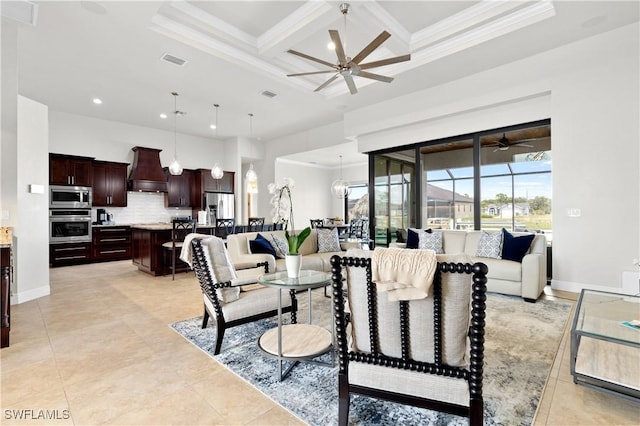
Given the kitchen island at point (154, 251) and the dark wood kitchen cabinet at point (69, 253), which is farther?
the dark wood kitchen cabinet at point (69, 253)

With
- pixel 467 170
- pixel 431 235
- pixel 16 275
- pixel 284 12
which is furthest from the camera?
pixel 467 170

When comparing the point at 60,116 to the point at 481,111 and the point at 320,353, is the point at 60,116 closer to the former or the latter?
the point at 320,353

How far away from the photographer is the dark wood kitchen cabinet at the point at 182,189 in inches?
321

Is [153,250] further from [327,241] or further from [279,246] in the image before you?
[327,241]

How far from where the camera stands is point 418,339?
1.38m

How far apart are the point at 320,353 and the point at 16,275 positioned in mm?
4270

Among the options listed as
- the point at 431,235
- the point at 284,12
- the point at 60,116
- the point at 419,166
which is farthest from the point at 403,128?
the point at 60,116

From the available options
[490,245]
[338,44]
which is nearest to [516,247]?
[490,245]

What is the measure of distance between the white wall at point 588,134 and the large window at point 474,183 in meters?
1.00

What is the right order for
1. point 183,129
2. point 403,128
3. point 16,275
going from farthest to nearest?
1. point 183,129
2. point 403,128
3. point 16,275

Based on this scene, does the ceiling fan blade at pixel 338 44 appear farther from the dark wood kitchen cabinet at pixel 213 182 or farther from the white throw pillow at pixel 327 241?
the dark wood kitchen cabinet at pixel 213 182

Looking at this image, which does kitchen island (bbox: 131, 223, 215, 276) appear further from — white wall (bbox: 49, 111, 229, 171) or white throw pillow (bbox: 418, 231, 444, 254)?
white throw pillow (bbox: 418, 231, 444, 254)

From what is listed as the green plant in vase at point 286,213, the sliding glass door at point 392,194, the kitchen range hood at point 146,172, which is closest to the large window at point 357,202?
the green plant in vase at point 286,213

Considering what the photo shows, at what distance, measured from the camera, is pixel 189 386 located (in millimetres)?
2021
